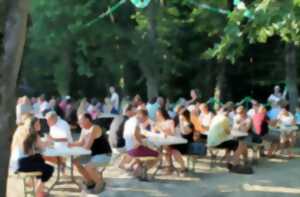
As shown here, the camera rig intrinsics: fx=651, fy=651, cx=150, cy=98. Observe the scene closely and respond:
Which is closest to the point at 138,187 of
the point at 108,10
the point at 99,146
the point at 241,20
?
the point at 99,146

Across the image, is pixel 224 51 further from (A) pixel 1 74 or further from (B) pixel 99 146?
(A) pixel 1 74

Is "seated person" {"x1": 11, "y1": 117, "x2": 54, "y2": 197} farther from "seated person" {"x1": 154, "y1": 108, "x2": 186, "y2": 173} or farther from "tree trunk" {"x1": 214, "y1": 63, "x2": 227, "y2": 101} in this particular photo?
"tree trunk" {"x1": 214, "y1": 63, "x2": 227, "y2": 101}

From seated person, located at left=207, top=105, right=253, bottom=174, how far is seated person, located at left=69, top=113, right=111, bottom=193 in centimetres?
286

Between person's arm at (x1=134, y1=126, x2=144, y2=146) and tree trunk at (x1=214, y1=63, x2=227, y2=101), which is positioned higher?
tree trunk at (x1=214, y1=63, x2=227, y2=101)

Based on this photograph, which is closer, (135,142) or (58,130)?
(58,130)

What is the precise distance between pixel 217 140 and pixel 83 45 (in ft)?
44.5

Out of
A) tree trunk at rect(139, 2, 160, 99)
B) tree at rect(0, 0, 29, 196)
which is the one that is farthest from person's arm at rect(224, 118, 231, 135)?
tree trunk at rect(139, 2, 160, 99)

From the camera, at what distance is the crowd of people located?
10.1 m

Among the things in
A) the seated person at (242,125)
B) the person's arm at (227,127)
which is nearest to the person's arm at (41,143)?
the person's arm at (227,127)

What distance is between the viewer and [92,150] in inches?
432

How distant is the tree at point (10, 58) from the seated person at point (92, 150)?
255 inches

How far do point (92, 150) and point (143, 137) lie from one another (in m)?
1.57

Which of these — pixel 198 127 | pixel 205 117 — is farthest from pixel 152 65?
pixel 198 127

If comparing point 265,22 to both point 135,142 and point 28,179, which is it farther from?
point 28,179
